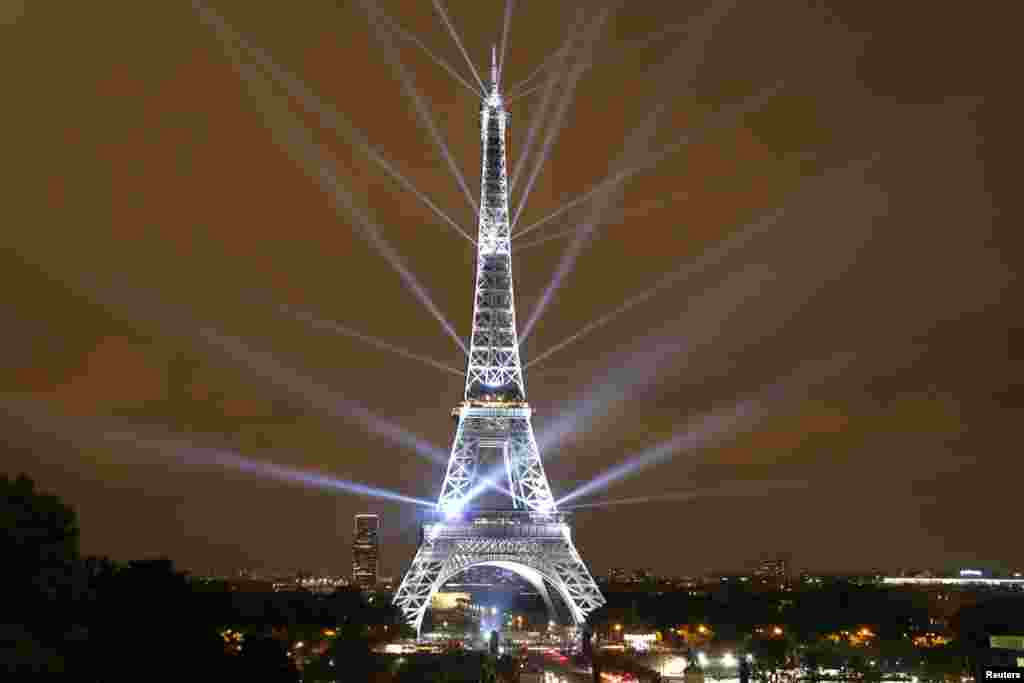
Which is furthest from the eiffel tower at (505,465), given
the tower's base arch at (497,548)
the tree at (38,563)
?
the tree at (38,563)

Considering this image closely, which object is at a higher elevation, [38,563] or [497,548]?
[497,548]

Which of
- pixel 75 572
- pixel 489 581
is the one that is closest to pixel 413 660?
pixel 75 572

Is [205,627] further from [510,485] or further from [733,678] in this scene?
[510,485]

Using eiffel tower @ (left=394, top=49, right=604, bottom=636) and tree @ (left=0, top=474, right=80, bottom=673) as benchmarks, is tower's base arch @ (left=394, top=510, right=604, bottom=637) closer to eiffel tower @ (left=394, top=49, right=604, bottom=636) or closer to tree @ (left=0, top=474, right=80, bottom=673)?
eiffel tower @ (left=394, top=49, right=604, bottom=636)

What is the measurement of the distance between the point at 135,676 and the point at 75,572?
4.92 meters

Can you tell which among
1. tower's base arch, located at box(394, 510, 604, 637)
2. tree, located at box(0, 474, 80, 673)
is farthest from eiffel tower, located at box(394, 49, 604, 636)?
tree, located at box(0, 474, 80, 673)

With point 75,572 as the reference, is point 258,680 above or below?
below

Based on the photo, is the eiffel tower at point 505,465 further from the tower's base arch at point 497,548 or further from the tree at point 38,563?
the tree at point 38,563

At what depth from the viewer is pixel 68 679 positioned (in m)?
33.3

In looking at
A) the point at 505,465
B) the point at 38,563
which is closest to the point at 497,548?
the point at 505,465

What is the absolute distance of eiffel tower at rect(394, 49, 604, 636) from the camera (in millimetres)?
72125

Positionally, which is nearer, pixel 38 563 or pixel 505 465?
pixel 38 563

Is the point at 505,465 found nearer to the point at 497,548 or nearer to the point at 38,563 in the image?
the point at 497,548

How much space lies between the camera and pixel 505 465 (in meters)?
75.2
